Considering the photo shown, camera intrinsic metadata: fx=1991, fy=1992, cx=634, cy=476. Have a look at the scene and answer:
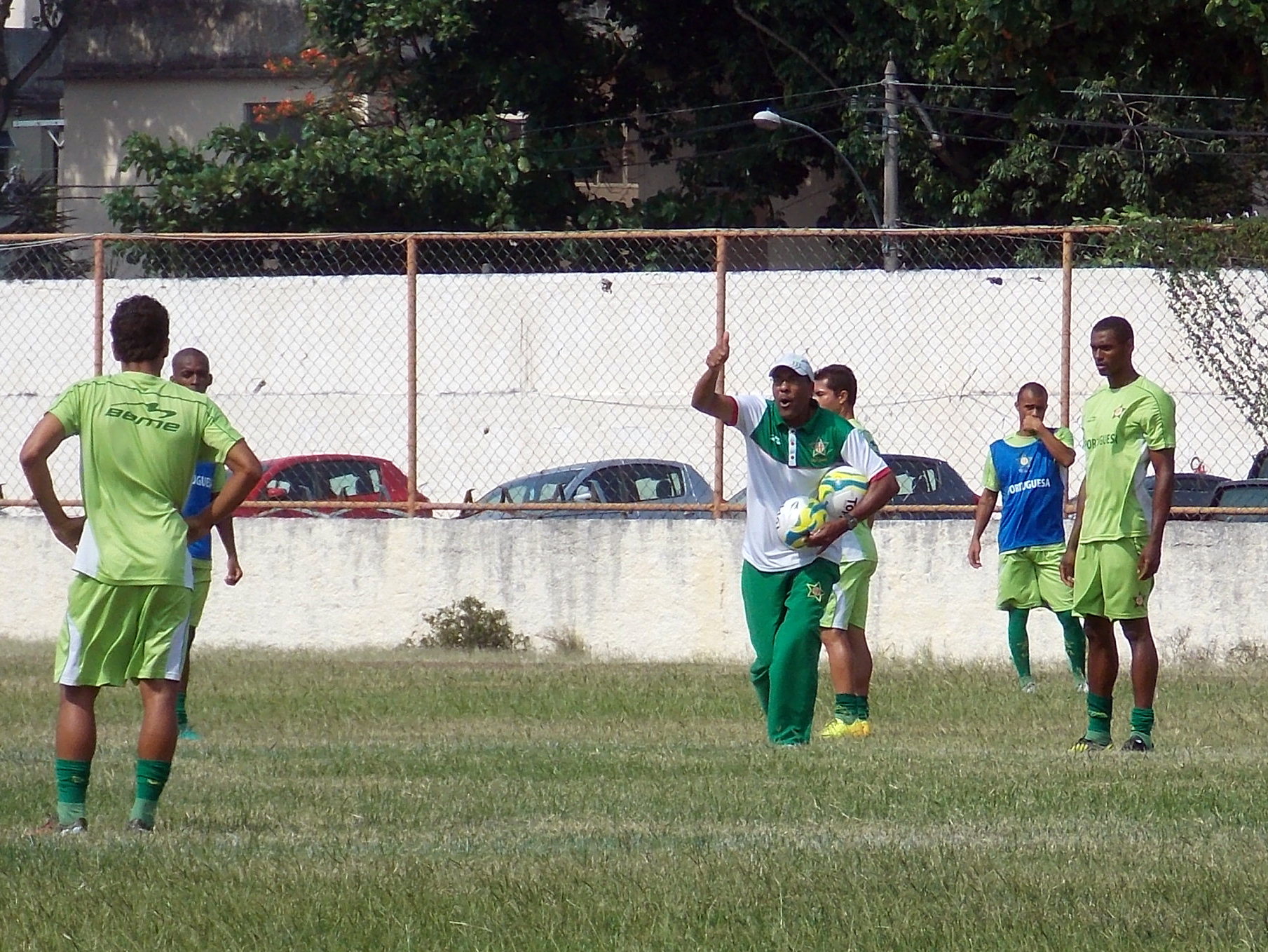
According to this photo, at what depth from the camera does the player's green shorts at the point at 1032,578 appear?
12203 millimetres

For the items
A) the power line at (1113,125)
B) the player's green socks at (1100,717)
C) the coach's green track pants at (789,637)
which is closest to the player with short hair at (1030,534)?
the player's green socks at (1100,717)

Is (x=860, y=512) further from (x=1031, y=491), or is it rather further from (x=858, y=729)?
(x=1031, y=491)

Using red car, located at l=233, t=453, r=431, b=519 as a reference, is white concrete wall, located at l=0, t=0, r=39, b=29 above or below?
above

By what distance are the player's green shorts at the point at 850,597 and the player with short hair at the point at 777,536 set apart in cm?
74

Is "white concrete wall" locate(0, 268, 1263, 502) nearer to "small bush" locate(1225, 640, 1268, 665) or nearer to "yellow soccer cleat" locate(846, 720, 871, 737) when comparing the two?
"small bush" locate(1225, 640, 1268, 665)

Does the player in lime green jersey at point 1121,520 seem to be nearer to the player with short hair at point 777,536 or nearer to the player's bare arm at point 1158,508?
the player's bare arm at point 1158,508

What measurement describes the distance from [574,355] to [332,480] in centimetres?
404

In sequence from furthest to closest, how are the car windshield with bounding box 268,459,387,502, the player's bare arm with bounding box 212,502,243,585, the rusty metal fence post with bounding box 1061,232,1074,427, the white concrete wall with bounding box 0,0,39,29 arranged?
the white concrete wall with bounding box 0,0,39,29, the car windshield with bounding box 268,459,387,502, the rusty metal fence post with bounding box 1061,232,1074,427, the player's bare arm with bounding box 212,502,243,585

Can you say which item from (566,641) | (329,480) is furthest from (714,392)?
(329,480)

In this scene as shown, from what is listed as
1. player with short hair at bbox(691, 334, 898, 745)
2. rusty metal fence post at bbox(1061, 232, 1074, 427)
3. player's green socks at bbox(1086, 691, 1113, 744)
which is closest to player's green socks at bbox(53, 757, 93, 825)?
player with short hair at bbox(691, 334, 898, 745)

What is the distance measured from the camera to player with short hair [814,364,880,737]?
32.6 ft

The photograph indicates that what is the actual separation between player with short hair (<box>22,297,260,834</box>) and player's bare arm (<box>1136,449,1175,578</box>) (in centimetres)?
418

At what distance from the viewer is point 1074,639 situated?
12.1m

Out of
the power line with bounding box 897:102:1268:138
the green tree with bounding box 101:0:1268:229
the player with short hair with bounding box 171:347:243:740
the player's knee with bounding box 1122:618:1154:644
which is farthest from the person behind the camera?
the green tree with bounding box 101:0:1268:229
